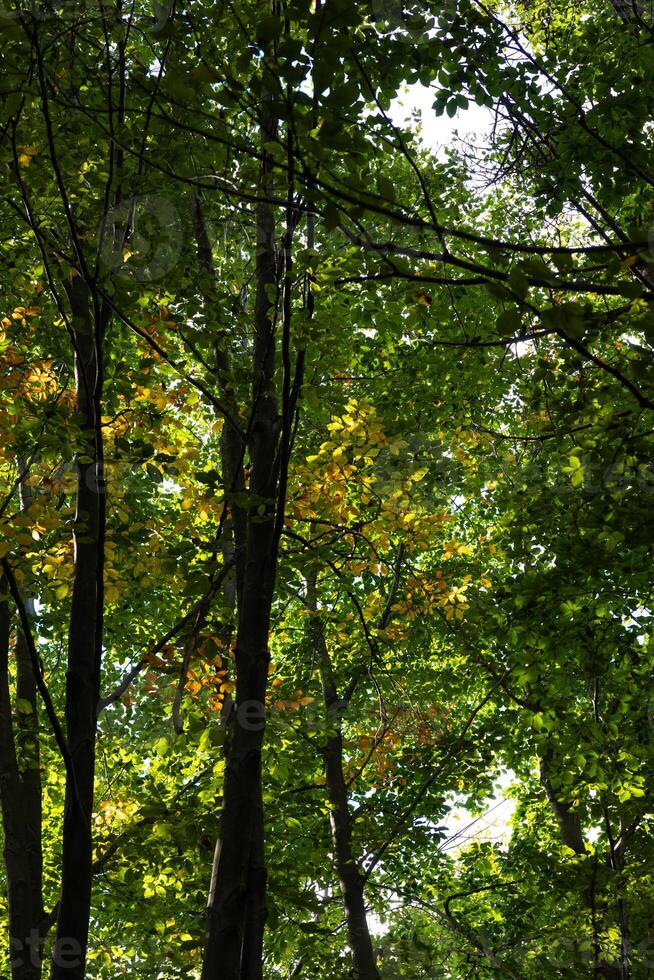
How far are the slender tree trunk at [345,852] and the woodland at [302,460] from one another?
0.15ft

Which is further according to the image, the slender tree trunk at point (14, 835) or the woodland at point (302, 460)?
the slender tree trunk at point (14, 835)

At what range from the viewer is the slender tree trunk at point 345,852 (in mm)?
8359

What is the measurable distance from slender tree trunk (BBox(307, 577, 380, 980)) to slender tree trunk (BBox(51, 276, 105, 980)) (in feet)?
15.0

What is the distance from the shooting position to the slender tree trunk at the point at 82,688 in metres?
2.98

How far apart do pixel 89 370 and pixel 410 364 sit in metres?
5.59

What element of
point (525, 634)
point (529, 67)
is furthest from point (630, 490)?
point (529, 67)

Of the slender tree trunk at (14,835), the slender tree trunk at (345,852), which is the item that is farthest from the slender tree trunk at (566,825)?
the slender tree trunk at (14,835)

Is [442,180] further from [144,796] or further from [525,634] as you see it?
[144,796]

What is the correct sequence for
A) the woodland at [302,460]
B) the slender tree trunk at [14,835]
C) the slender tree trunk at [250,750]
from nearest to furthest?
the slender tree trunk at [250,750] < the woodland at [302,460] < the slender tree trunk at [14,835]

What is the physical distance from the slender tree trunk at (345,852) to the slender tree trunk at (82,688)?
4574 mm

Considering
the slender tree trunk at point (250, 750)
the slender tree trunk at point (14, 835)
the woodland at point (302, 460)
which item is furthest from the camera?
the slender tree trunk at point (14, 835)

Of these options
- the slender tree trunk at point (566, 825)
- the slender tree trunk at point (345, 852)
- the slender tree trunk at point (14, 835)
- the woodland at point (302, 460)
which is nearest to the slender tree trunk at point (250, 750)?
the woodland at point (302, 460)

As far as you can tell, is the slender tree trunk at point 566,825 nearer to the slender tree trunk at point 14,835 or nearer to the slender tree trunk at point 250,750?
the slender tree trunk at point 14,835

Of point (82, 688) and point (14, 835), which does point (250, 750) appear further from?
point (14, 835)
